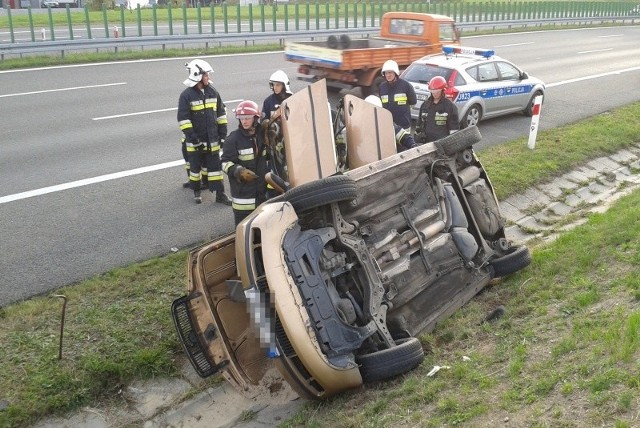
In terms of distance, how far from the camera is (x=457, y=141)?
261 inches

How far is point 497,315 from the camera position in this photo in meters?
5.75

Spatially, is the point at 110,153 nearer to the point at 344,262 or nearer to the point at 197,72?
the point at 197,72

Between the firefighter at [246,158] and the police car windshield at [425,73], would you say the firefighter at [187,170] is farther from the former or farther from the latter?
the police car windshield at [425,73]

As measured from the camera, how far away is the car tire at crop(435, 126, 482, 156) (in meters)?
6.55

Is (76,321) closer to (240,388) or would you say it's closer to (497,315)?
(240,388)

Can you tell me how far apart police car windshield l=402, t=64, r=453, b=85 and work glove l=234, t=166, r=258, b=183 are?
274 inches

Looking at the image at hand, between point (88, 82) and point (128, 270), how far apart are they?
10957 millimetres

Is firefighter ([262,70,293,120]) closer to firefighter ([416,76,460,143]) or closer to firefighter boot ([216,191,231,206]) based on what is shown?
firefighter boot ([216,191,231,206])

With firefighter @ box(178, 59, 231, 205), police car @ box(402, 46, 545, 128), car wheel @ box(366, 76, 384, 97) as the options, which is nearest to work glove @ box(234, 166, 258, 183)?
firefighter @ box(178, 59, 231, 205)

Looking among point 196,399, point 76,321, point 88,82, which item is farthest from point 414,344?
point 88,82

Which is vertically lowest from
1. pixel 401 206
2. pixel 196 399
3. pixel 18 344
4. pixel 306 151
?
pixel 196 399

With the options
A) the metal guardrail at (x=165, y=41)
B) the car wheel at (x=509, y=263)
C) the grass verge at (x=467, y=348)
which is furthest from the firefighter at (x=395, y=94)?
the metal guardrail at (x=165, y=41)

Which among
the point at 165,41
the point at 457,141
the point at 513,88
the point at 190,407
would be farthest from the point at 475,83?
the point at 165,41

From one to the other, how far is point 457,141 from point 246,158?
2.13 meters
